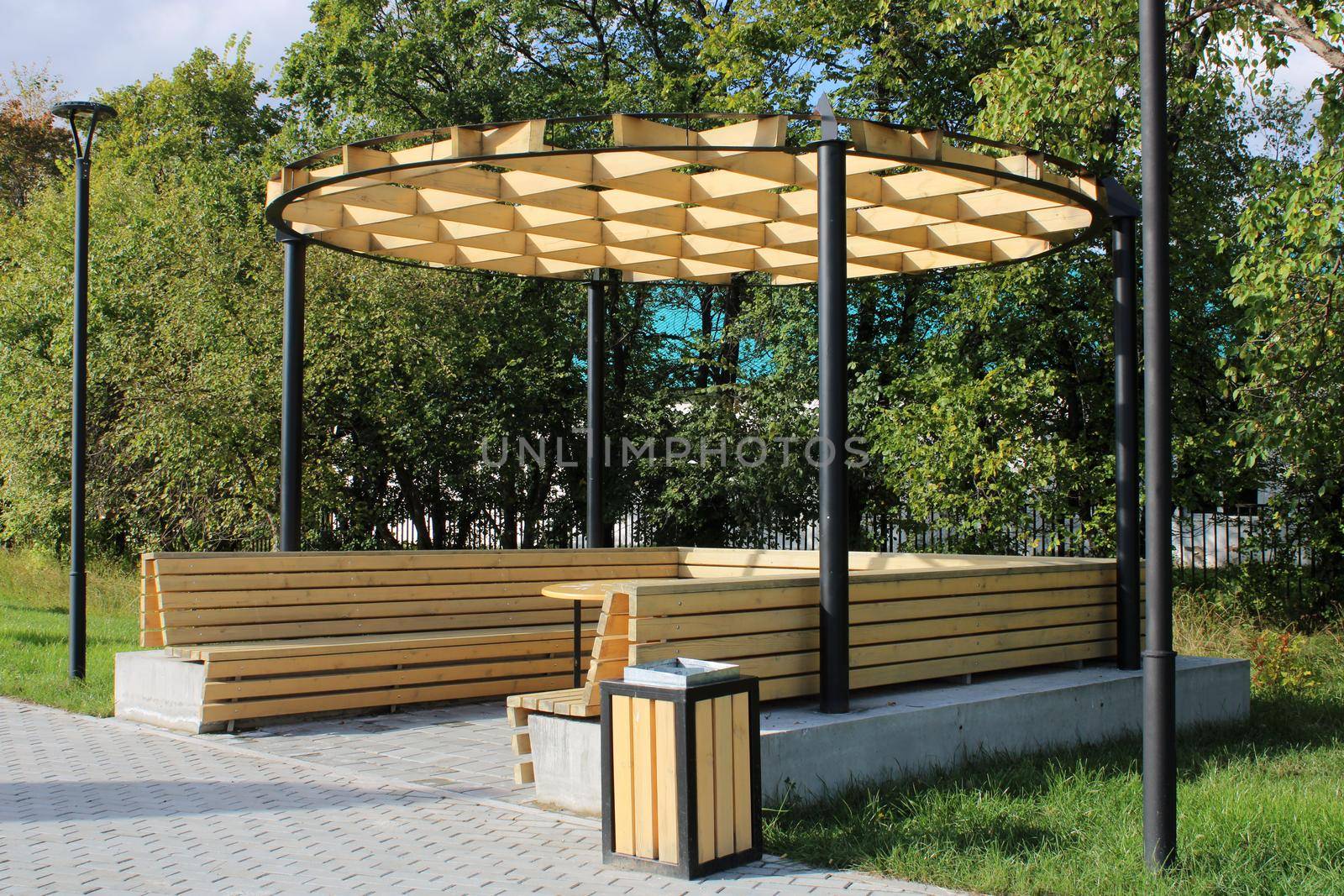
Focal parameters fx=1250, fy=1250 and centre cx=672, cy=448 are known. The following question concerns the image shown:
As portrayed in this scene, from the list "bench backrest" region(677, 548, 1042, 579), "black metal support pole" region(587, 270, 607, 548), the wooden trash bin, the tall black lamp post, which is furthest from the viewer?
"black metal support pole" region(587, 270, 607, 548)

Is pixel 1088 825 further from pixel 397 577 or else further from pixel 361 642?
pixel 397 577

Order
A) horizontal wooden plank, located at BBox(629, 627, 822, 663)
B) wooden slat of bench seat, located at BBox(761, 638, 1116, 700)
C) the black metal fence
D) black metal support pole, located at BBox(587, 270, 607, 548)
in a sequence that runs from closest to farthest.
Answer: horizontal wooden plank, located at BBox(629, 627, 822, 663), wooden slat of bench seat, located at BBox(761, 638, 1116, 700), black metal support pole, located at BBox(587, 270, 607, 548), the black metal fence

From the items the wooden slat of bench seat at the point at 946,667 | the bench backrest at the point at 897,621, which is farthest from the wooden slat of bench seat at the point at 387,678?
the wooden slat of bench seat at the point at 946,667

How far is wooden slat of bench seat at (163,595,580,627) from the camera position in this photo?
29.3 ft

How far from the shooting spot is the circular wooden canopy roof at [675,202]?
7523mm

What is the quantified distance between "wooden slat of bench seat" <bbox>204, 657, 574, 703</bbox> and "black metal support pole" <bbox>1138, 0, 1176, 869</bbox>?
5.73m

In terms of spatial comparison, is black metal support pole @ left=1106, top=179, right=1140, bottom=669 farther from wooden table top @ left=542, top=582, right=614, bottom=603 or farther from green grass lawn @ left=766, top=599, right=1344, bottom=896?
wooden table top @ left=542, top=582, right=614, bottom=603

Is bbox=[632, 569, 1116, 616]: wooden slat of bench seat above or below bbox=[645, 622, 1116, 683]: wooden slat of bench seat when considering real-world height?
above

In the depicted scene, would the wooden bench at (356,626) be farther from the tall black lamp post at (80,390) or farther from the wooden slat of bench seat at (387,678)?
the tall black lamp post at (80,390)

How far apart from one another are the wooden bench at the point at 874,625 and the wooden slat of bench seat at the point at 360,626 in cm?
287

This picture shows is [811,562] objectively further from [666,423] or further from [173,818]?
[666,423]

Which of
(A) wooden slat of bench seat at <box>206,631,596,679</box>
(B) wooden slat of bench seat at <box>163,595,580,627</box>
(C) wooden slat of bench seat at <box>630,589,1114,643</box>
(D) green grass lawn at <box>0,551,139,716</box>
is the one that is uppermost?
(C) wooden slat of bench seat at <box>630,589,1114,643</box>

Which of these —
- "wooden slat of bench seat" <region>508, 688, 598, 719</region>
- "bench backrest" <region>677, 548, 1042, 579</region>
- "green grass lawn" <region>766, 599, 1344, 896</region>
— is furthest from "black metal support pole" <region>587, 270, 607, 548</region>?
"green grass lawn" <region>766, 599, 1344, 896</region>

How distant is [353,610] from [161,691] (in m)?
1.46
